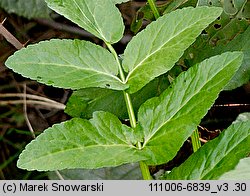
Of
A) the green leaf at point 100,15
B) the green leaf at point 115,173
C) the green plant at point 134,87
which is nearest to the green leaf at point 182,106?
Result: the green plant at point 134,87

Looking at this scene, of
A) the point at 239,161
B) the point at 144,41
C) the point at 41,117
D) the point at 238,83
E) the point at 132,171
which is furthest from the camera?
the point at 41,117

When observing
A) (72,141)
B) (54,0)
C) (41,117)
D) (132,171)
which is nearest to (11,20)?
(41,117)

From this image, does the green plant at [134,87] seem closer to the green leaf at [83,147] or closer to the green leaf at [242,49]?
the green leaf at [83,147]

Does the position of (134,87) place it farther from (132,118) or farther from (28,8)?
(28,8)

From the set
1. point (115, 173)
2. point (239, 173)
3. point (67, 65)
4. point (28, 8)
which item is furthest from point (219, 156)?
point (28, 8)

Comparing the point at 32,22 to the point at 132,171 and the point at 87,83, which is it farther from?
the point at 87,83

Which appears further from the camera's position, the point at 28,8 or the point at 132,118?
the point at 28,8
